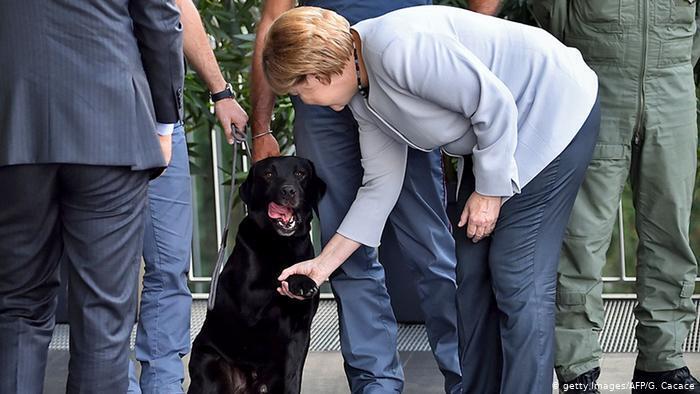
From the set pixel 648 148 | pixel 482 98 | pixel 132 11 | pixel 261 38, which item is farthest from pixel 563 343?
pixel 132 11

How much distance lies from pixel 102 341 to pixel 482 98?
3.06 ft

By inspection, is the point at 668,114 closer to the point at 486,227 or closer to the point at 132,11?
the point at 486,227

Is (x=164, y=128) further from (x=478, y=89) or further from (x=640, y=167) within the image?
(x=640, y=167)

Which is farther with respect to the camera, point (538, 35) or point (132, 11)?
point (538, 35)

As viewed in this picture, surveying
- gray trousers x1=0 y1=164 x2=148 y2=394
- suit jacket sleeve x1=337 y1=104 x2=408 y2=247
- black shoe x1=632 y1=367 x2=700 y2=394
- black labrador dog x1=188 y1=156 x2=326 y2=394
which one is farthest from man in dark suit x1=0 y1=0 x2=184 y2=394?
black shoe x1=632 y1=367 x2=700 y2=394

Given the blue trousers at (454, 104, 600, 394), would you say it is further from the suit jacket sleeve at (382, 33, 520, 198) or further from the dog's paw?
the dog's paw

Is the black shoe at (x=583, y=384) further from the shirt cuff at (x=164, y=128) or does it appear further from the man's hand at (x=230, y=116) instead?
the shirt cuff at (x=164, y=128)

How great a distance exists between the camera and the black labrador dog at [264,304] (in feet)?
10.6

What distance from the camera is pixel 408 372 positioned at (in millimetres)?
3734

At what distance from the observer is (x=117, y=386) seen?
2.42 meters

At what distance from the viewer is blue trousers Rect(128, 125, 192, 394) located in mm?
3148

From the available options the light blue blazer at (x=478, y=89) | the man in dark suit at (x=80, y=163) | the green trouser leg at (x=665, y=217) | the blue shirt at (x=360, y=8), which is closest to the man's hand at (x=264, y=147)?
the blue shirt at (x=360, y=8)

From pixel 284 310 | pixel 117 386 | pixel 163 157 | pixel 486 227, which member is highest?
pixel 163 157

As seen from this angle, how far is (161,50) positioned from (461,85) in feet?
2.08
